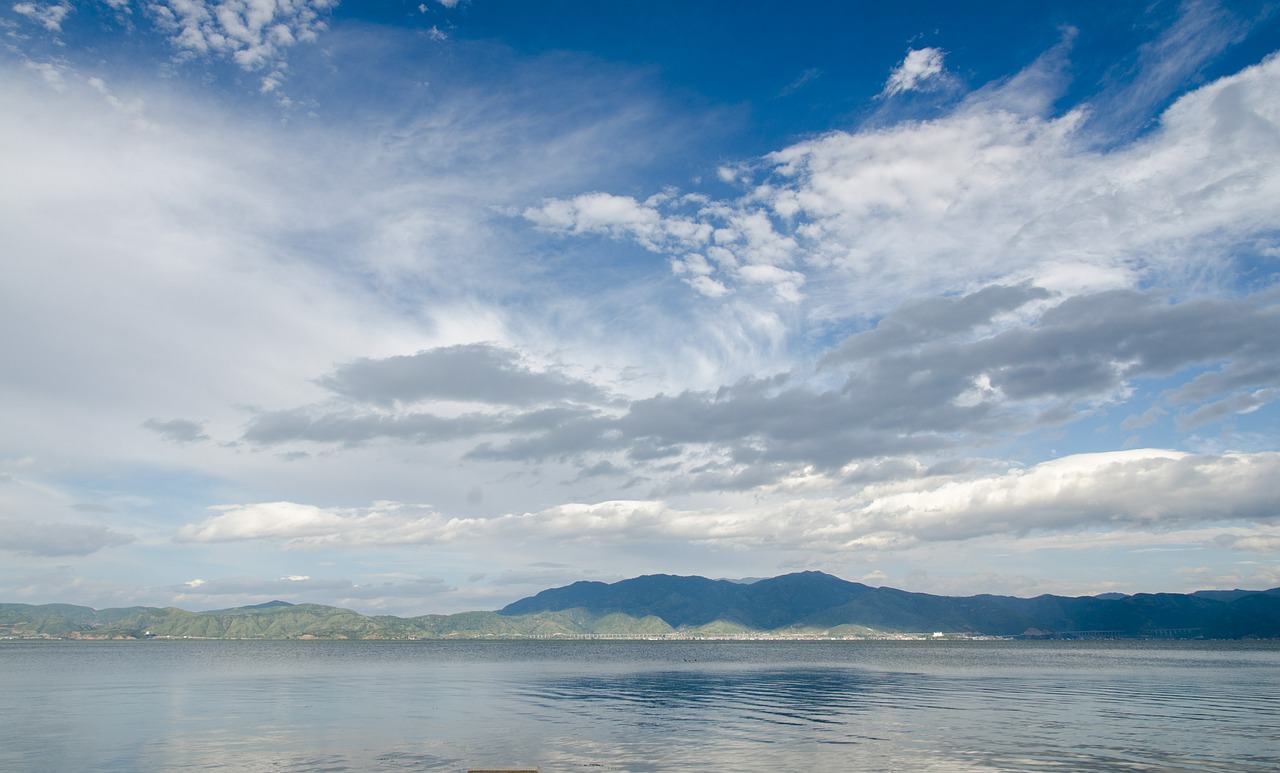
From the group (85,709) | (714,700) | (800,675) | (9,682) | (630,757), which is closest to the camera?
(630,757)

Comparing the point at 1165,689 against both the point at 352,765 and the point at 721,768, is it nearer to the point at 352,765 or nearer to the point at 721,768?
the point at 721,768

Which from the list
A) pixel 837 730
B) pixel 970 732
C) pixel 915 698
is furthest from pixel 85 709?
pixel 915 698

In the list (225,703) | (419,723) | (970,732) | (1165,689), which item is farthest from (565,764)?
(1165,689)

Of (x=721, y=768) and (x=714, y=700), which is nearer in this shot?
(x=721, y=768)

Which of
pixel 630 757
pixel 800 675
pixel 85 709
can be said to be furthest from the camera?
pixel 800 675

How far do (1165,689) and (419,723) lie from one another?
105974 millimetres

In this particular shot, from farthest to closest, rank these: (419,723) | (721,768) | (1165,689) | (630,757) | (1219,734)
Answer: (1165,689) < (419,723) < (1219,734) < (630,757) < (721,768)

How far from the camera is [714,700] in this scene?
3844 inches

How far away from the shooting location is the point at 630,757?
53.3m

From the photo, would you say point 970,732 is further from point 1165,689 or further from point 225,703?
point 225,703

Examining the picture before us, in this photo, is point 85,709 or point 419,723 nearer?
point 419,723

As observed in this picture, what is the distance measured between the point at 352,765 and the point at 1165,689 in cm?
11578

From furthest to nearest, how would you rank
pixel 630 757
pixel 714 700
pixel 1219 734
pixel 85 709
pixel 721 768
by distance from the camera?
pixel 714 700 → pixel 85 709 → pixel 1219 734 → pixel 630 757 → pixel 721 768

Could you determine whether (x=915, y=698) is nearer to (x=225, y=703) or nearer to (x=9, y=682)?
(x=225, y=703)
